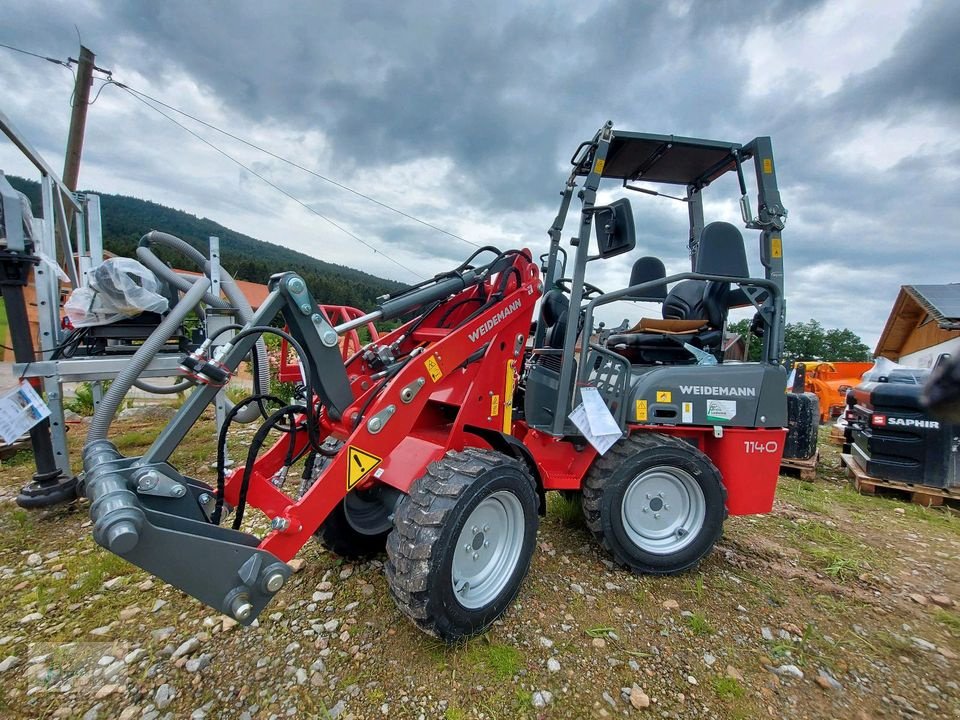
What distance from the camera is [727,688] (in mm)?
2152

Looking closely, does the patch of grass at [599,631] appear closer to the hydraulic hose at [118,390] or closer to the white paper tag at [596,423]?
the white paper tag at [596,423]

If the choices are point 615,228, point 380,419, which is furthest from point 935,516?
point 380,419

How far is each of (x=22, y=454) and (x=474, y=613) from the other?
5.30 meters

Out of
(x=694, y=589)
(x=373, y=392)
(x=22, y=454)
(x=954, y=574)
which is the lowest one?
(x=954, y=574)

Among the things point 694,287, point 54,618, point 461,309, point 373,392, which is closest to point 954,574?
point 694,287

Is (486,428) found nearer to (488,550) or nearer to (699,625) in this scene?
(488,550)

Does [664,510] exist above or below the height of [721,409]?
below

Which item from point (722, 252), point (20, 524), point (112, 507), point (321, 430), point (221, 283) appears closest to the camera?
point (112, 507)

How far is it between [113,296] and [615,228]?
3738 millimetres

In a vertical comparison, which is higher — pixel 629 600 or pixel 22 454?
pixel 22 454

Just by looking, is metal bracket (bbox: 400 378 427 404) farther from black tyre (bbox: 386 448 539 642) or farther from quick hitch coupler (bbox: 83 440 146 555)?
quick hitch coupler (bbox: 83 440 146 555)

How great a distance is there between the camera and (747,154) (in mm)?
3410

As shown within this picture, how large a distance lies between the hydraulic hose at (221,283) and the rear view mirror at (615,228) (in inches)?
81.1

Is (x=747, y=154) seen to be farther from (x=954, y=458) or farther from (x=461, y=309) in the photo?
(x=954, y=458)
